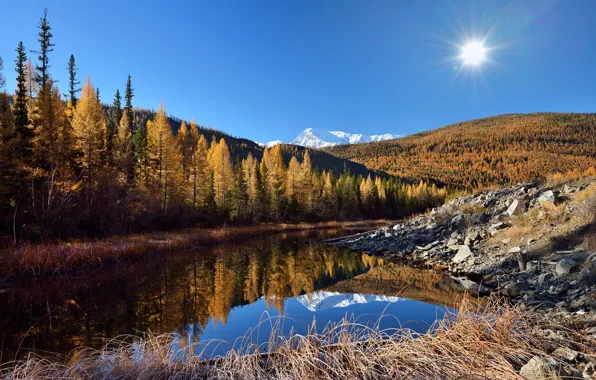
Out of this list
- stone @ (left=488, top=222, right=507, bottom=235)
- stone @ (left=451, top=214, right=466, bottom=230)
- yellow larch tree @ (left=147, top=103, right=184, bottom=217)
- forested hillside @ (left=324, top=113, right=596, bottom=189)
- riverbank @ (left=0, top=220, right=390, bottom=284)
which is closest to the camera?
riverbank @ (left=0, top=220, right=390, bottom=284)

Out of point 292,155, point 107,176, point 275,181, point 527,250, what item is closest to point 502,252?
point 527,250

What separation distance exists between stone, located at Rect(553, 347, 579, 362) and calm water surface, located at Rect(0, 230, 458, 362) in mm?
1961

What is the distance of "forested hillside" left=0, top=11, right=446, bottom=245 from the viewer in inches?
694

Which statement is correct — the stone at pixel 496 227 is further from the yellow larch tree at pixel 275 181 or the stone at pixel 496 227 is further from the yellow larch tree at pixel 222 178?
the yellow larch tree at pixel 275 181

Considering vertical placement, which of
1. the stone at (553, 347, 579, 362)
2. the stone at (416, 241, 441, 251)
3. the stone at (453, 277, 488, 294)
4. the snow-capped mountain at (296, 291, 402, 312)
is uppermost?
the stone at (553, 347, 579, 362)

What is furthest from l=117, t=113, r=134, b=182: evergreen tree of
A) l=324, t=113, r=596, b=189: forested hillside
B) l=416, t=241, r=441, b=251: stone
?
l=324, t=113, r=596, b=189: forested hillside

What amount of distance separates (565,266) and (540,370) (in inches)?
321

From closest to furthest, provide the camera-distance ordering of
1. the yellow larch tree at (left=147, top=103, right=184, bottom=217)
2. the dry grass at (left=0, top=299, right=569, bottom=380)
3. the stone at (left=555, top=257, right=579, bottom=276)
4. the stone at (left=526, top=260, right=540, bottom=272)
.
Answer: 1. the dry grass at (left=0, top=299, right=569, bottom=380)
2. the stone at (left=555, top=257, right=579, bottom=276)
3. the stone at (left=526, top=260, right=540, bottom=272)
4. the yellow larch tree at (left=147, top=103, right=184, bottom=217)

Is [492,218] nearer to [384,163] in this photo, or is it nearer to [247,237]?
[247,237]

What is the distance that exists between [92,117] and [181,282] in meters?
16.4

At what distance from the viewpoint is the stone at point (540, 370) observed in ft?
10.4

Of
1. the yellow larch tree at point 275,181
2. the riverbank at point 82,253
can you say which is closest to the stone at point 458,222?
the riverbank at point 82,253

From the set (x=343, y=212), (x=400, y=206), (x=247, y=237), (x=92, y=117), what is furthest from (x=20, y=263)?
(x=400, y=206)

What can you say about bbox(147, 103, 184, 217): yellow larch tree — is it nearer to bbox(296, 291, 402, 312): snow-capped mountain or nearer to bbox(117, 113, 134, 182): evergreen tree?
bbox(117, 113, 134, 182): evergreen tree
